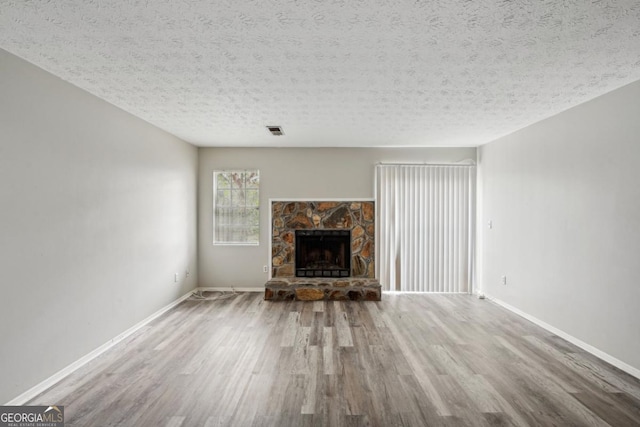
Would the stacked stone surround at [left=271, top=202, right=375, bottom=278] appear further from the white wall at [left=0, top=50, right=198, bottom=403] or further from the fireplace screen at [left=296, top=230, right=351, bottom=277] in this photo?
the white wall at [left=0, top=50, right=198, bottom=403]

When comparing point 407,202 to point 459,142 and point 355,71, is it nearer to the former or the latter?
point 459,142

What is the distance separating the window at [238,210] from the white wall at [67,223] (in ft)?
4.31

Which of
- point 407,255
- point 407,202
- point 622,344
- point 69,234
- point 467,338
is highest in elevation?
point 407,202

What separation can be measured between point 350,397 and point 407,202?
12.0 feet

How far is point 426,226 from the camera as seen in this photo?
17.6 ft

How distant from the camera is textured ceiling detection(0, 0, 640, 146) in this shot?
5.65ft

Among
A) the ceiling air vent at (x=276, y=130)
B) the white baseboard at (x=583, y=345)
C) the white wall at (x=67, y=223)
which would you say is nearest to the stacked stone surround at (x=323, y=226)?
the ceiling air vent at (x=276, y=130)

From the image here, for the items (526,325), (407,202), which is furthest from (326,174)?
(526,325)

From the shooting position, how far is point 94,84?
2.75 metres

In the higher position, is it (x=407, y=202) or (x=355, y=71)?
(x=355, y=71)

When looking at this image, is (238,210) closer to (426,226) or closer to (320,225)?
(320,225)

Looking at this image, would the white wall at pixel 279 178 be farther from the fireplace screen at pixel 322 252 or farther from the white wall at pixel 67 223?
the white wall at pixel 67 223

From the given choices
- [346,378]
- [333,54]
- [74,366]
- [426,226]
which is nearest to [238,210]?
[74,366]

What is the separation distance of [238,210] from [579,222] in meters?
4.66
